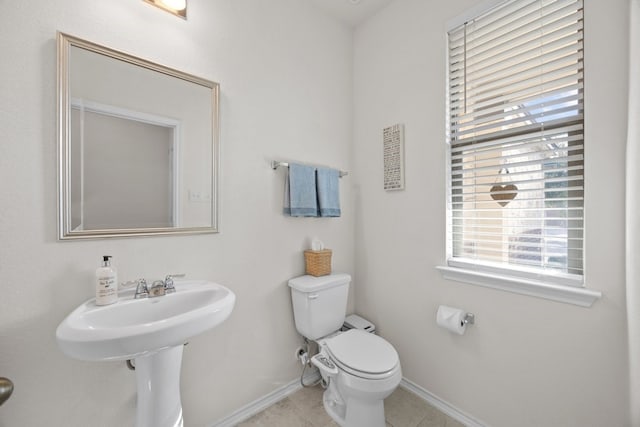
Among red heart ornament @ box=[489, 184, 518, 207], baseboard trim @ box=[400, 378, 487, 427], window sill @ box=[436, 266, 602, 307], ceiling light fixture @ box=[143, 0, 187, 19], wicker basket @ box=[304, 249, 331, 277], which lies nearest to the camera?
window sill @ box=[436, 266, 602, 307]

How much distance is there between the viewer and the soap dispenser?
1.02 metres

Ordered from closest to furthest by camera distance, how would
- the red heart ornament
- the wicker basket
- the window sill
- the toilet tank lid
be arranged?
the window sill
the red heart ornament
the toilet tank lid
the wicker basket

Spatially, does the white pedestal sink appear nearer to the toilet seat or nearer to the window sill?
the toilet seat

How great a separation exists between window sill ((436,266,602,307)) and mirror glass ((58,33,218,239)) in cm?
138

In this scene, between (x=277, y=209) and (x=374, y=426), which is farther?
(x=277, y=209)

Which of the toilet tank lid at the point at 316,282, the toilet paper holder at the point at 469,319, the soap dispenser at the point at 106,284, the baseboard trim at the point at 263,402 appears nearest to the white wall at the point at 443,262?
the toilet paper holder at the point at 469,319

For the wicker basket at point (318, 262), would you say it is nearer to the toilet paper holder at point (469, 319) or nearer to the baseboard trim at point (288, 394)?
the baseboard trim at point (288, 394)

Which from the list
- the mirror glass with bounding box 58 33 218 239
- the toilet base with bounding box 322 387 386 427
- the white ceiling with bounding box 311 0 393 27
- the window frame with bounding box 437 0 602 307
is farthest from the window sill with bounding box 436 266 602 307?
the white ceiling with bounding box 311 0 393 27

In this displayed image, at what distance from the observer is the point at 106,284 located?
1.03 metres

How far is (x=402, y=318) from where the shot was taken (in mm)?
1768

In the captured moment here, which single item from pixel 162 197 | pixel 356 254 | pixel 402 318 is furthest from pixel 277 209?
pixel 402 318

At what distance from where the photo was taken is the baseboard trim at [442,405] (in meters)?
1.43

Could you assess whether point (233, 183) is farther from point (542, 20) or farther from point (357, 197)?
point (542, 20)

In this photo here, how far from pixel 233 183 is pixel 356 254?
3.61 ft
